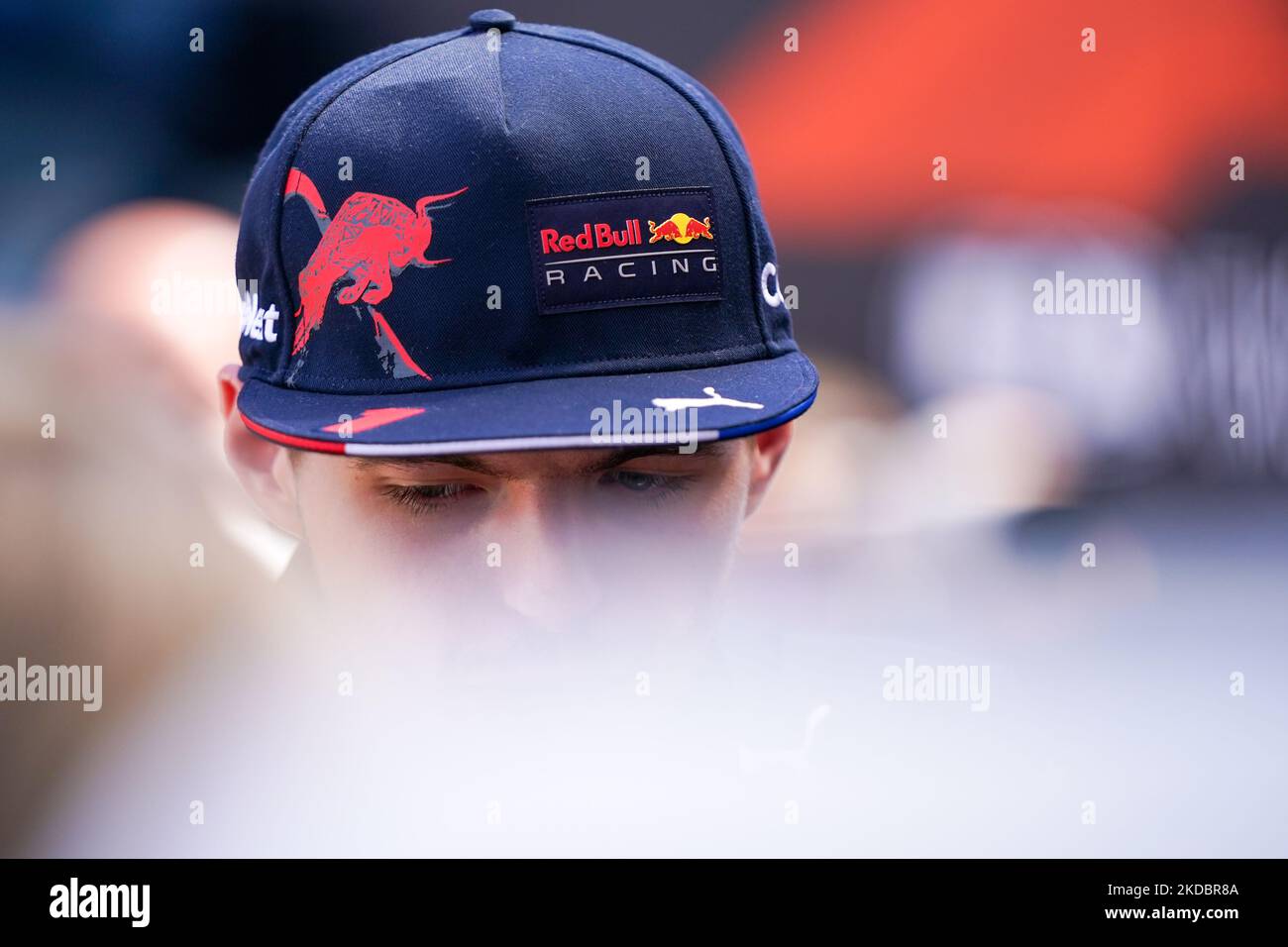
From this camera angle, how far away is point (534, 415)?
5.19 feet

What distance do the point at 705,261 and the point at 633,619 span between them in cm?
58

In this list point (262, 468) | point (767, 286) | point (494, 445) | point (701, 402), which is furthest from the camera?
point (262, 468)

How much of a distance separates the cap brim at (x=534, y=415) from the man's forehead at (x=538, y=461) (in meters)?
0.09

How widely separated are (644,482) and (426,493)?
33 centimetres

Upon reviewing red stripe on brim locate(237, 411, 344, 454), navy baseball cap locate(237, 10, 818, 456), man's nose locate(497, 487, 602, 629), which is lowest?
man's nose locate(497, 487, 602, 629)

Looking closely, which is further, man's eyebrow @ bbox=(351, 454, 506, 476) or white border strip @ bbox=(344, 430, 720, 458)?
man's eyebrow @ bbox=(351, 454, 506, 476)

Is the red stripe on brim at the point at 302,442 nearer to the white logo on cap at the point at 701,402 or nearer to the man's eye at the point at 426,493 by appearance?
the man's eye at the point at 426,493

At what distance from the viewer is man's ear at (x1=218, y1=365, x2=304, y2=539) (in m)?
2.02

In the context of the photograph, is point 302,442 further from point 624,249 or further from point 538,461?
point 624,249

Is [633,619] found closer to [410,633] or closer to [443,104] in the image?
[410,633]

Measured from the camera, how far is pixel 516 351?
166 cm

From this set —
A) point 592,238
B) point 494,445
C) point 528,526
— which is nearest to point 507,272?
point 592,238

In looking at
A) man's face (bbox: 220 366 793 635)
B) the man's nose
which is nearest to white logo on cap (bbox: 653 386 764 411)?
man's face (bbox: 220 366 793 635)

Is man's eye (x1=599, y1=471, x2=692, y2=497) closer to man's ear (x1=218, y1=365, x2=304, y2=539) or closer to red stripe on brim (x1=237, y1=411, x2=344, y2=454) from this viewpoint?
red stripe on brim (x1=237, y1=411, x2=344, y2=454)
